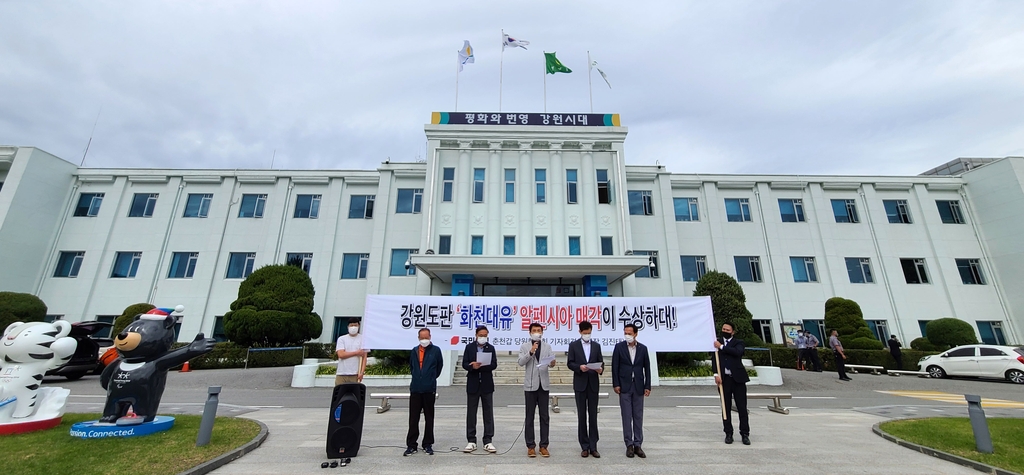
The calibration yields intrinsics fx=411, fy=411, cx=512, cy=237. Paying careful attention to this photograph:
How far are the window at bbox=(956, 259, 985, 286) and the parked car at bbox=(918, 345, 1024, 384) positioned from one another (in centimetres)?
1077

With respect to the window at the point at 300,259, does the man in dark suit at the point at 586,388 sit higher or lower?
lower

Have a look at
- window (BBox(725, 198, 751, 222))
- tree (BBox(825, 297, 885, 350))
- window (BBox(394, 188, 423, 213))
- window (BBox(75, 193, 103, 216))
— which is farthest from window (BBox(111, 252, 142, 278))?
tree (BBox(825, 297, 885, 350))

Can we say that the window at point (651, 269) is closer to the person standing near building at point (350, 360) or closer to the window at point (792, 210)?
the window at point (792, 210)

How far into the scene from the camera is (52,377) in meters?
17.2

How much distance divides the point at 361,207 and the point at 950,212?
3903 cm

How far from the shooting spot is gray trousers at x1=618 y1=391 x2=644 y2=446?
6.41 metres

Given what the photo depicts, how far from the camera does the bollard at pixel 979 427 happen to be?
6336 mm

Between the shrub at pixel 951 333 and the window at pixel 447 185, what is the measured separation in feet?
91.1

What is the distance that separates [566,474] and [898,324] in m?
29.4

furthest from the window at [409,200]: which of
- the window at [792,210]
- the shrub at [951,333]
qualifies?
the shrub at [951,333]

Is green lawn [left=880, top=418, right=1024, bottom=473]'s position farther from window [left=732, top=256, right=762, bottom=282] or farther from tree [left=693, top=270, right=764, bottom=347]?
window [left=732, top=256, right=762, bottom=282]

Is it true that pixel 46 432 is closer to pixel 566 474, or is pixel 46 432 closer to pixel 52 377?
pixel 566 474

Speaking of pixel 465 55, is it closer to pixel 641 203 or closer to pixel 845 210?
pixel 641 203

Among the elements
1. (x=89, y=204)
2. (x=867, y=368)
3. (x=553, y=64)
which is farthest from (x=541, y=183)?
(x=89, y=204)
